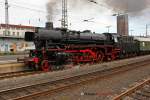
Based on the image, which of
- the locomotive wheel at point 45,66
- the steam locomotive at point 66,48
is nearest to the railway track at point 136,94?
the locomotive wheel at point 45,66

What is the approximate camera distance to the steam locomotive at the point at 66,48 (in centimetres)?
1888

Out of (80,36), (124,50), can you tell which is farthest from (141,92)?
(124,50)

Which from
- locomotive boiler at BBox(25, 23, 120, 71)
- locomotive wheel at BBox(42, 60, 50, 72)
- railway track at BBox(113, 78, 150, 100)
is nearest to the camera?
railway track at BBox(113, 78, 150, 100)

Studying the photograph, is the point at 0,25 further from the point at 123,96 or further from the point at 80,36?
the point at 123,96

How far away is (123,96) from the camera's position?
943cm

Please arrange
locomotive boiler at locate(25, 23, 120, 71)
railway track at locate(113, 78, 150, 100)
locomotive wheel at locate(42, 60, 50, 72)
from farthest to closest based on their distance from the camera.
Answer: locomotive boiler at locate(25, 23, 120, 71) → locomotive wheel at locate(42, 60, 50, 72) → railway track at locate(113, 78, 150, 100)

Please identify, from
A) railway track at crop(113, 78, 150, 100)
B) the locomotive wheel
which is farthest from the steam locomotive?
railway track at crop(113, 78, 150, 100)

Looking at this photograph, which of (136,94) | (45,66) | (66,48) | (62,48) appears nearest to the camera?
(136,94)

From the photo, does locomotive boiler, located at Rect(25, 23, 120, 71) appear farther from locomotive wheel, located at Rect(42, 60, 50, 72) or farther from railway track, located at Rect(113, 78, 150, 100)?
railway track, located at Rect(113, 78, 150, 100)

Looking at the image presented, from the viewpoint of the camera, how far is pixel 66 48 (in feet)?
68.8

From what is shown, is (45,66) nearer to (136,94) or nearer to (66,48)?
(66,48)

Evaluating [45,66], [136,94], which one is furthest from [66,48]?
[136,94]

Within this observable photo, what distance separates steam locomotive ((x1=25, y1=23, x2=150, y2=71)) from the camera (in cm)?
1888

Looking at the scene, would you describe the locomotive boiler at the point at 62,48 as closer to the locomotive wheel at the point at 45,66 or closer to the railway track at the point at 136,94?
the locomotive wheel at the point at 45,66
